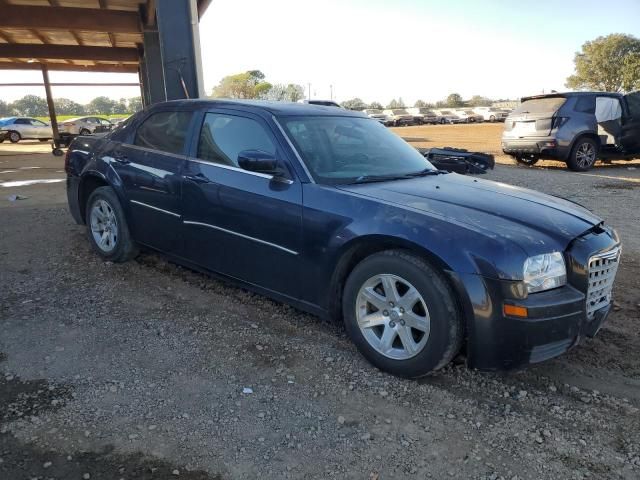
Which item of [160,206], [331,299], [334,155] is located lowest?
[331,299]

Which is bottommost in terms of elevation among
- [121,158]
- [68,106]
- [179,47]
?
[121,158]

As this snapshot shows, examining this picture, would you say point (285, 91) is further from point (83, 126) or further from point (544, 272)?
point (544, 272)

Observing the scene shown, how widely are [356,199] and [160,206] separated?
6.43ft

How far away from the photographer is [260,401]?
9.04 feet

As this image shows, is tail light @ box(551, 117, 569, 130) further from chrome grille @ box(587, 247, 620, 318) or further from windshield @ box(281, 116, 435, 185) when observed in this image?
chrome grille @ box(587, 247, 620, 318)

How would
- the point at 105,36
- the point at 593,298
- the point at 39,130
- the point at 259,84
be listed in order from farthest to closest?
1. the point at 259,84
2. the point at 39,130
3. the point at 105,36
4. the point at 593,298

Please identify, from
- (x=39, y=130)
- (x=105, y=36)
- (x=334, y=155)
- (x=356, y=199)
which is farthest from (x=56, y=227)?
(x=39, y=130)

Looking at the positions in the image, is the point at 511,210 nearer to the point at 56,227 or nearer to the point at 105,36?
the point at 56,227

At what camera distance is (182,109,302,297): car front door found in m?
3.36

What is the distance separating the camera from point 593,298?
2.85m

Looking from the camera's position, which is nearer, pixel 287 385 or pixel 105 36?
pixel 287 385

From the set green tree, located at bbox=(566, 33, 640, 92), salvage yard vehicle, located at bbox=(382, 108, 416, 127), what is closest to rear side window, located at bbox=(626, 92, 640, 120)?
salvage yard vehicle, located at bbox=(382, 108, 416, 127)

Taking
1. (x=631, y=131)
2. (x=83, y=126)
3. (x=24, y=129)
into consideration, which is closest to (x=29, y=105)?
(x=83, y=126)

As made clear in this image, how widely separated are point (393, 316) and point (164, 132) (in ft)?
8.94
